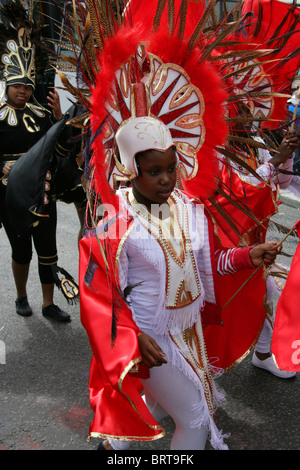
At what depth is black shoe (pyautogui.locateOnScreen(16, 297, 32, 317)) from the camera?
4.22 metres

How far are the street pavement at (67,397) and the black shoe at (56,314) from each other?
0.05 metres

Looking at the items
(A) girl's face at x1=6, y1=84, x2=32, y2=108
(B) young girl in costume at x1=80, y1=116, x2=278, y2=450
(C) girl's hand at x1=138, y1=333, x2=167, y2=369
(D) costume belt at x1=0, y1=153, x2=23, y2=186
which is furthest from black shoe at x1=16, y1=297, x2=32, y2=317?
(C) girl's hand at x1=138, y1=333, x2=167, y2=369

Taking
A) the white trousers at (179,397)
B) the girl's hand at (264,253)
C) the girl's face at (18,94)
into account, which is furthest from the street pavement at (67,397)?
the girl's face at (18,94)

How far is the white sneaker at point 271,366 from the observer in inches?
127

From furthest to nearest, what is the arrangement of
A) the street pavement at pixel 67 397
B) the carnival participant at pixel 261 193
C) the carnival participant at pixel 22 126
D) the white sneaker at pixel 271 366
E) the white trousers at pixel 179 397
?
the carnival participant at pixel 22 126 < the white sneaker at pixel 271 366 < the carnival participant at pixel 261 193 < the street pavement at pixel 67 397 < the white trousers at pixel 179 397

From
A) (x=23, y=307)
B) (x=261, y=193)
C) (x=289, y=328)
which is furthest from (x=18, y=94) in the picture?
(x=289, y=328)

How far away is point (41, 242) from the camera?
3.96 m

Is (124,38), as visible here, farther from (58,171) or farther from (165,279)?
(58,171)

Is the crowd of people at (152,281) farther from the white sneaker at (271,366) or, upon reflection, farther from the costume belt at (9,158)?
the costume belt at (9,158)

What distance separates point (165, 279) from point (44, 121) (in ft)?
7.69

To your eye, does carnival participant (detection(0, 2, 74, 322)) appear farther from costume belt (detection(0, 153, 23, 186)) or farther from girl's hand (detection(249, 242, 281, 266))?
girl's hand (detection(249, 242, 281, 266))

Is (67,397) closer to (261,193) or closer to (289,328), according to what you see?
(289,328)

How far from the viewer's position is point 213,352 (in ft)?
9.11
